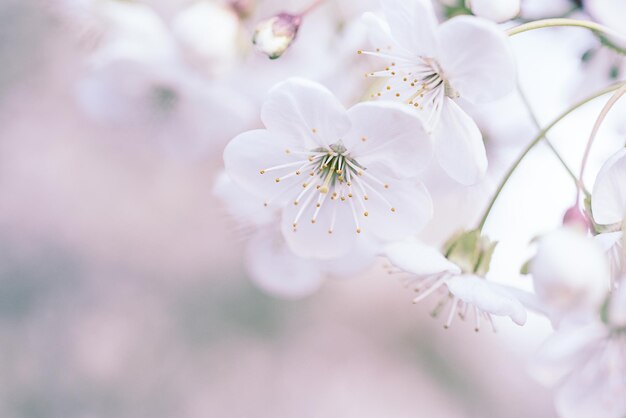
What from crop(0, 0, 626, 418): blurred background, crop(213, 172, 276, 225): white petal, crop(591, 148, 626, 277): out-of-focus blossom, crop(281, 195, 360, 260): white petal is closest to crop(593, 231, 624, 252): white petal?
crop(591, 148, 626, 277): out-of-focus blossom

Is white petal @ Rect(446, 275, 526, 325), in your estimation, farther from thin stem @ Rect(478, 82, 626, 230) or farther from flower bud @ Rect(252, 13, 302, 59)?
flower bud @ Rect(252, 13, 302, 59)

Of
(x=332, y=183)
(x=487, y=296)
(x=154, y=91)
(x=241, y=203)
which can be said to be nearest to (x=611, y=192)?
(x=487, y=296)

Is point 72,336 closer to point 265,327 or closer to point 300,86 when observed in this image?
point 265,327

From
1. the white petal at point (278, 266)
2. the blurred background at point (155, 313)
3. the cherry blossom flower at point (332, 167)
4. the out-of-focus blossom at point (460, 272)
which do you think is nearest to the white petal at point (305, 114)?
the cherry blossom flower at point (332, 167)

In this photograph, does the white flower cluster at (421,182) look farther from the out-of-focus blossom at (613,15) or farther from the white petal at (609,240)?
the out-of-focus blossom at (613,15)

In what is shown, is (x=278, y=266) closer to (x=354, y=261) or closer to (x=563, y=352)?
(x=354, y=261)
